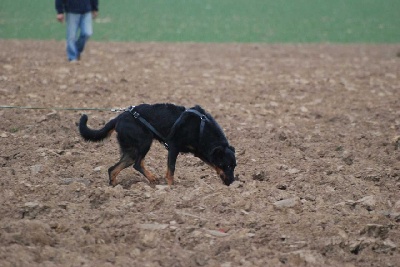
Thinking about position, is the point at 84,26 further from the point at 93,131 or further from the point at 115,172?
the point at 115,172

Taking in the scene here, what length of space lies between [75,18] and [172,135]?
9.17 metres

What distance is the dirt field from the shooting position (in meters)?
5.93

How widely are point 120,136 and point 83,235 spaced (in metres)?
1.83

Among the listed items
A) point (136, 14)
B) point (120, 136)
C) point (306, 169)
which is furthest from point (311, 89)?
point (136, 14)

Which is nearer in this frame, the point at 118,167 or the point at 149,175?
the point at 118,167

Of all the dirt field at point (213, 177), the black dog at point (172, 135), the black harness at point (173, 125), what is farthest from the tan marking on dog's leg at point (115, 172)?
the black harness at point (173, 125)

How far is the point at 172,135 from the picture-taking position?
7.59 metres

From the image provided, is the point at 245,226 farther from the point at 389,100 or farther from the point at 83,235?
the point at 389,100

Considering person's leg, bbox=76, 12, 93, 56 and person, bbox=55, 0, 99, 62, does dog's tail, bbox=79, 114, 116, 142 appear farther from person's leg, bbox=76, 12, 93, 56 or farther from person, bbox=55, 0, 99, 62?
person's leg, bbox=76, 12, 93, 56

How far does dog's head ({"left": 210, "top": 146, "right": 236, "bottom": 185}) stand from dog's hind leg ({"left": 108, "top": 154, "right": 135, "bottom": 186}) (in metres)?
0.88

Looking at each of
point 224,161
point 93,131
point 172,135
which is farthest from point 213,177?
point 93,131

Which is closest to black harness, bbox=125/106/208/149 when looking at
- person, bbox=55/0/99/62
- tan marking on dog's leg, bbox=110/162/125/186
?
tan marking on dog's leg, bbox=110/162/125/186

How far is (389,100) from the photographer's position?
43.7 ft

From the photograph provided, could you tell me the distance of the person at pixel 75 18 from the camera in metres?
15.9
